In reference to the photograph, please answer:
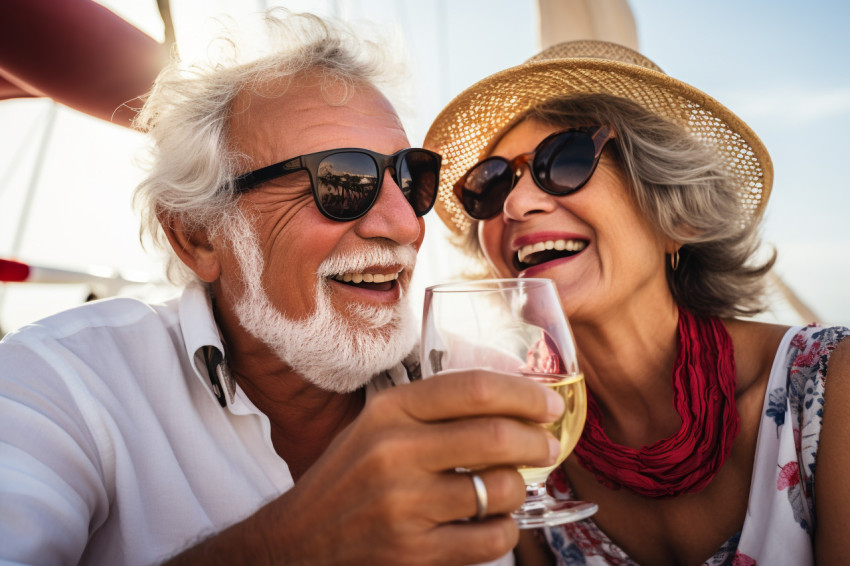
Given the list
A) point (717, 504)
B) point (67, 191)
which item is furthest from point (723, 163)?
point (67, 191)

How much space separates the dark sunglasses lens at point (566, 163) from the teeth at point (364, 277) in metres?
0.70

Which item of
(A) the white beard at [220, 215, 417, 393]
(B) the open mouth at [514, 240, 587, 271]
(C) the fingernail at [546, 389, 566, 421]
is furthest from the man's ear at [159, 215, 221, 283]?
(C) the fingernail at [546, 389, 566, 421]

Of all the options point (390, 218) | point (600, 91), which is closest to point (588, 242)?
point (600, 91)

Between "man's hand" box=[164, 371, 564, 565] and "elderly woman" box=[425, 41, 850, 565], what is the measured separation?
1.25 m

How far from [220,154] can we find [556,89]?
139 centimetres

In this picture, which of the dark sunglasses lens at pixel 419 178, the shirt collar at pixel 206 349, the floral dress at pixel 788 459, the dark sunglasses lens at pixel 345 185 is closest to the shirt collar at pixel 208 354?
the shirt collar at pixel 206 349

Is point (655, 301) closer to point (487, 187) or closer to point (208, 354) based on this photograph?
point (487, 187)

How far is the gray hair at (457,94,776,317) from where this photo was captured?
2.09 m

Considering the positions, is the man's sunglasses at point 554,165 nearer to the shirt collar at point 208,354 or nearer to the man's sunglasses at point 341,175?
the man's sunglasses at point 341,175

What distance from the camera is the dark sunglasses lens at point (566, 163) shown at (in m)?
2.01

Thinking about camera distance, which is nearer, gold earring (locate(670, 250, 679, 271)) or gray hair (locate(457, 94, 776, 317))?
gray hair (locate(457, 94, 776, 317))

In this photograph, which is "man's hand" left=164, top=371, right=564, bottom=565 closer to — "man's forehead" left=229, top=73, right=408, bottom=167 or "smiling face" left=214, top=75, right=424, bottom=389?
"smiling face" left=214, top=75, right=424, bottom=389

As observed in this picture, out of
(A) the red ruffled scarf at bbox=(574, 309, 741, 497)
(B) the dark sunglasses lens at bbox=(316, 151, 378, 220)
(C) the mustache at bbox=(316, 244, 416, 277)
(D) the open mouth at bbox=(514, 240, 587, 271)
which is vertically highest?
(B) the dark sunglasses lens at bbox=(316, 151, 378, 220)

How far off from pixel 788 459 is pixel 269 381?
1792 millimetres
